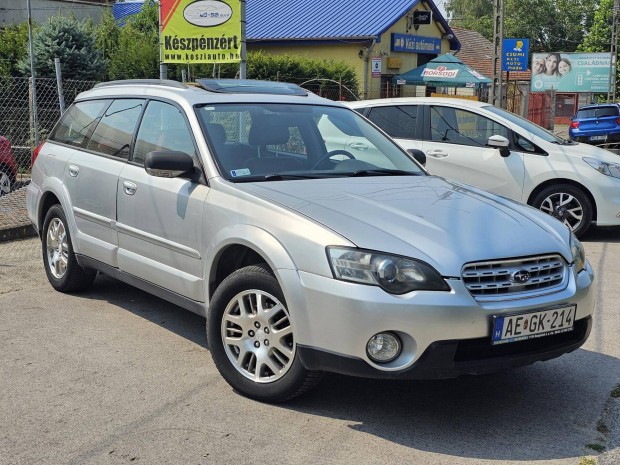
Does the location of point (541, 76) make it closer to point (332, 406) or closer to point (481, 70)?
point (481, 70)

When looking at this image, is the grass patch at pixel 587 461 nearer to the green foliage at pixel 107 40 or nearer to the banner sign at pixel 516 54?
the green foliage at pixel 107 40

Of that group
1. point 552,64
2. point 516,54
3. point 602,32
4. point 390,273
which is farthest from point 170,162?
point 602,32

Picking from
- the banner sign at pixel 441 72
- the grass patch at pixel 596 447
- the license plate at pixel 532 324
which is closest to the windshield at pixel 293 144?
the license plate at pixel 532 324

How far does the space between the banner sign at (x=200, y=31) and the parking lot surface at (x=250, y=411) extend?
21.5ft

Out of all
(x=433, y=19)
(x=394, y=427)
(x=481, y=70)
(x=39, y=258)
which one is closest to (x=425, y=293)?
(x=394, y=427)

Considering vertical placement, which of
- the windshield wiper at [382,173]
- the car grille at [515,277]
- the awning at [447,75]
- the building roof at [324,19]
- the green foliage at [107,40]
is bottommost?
the car grille at [515,277]

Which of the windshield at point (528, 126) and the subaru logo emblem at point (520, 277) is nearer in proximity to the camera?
the subaru logo emblem at point (520, 277)

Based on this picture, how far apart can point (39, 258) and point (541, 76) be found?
1794 inches

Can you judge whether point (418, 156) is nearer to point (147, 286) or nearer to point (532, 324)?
point (147, 286)

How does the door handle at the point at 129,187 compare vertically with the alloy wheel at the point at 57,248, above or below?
above

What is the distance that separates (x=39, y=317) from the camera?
5.95 meters

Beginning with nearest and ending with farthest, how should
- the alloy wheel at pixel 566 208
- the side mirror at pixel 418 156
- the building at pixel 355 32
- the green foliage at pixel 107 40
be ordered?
1. the side mirror at pixel 418 156
2. the alloy wheel at pixel 566 208
3. the green foliage at pixel 107 40
4. the building at pixel 355 32

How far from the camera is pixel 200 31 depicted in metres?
11.6

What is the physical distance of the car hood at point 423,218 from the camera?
12.8ft
